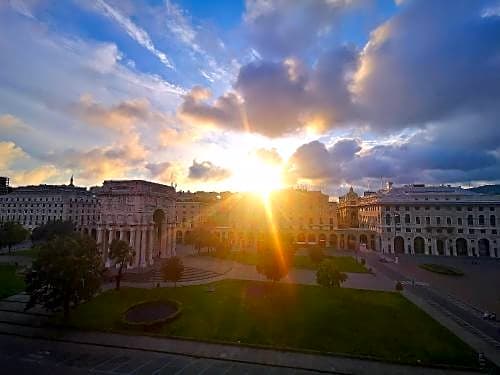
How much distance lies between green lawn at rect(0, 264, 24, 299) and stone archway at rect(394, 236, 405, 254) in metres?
92.6

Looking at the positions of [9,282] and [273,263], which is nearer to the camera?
[273,263]

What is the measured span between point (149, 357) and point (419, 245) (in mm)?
86861

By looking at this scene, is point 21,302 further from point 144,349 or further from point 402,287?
point 402,287

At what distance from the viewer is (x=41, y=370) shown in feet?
80.2

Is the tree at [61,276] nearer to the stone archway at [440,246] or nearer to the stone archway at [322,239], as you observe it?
the stone archway at [322,239]

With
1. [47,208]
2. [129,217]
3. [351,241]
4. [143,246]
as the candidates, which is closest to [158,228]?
[143,246]

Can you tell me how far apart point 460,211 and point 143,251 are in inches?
3513

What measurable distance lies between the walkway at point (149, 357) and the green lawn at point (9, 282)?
544 inches

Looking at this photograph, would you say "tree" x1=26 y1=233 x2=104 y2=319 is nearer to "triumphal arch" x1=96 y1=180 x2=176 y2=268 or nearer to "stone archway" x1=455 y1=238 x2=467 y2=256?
"triumphal arch" x1=96 y1=180 x2=176 y2=268

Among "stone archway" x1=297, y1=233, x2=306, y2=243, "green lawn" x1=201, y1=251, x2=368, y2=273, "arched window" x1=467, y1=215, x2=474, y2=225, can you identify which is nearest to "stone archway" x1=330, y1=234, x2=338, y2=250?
"stone archway" x1=297, y1=233, x2=306, y2=243

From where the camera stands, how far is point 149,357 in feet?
89.4

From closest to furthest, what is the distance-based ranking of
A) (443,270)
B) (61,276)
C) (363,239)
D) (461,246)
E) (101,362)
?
(101,362) → (61,276) → (443,270) → (461,246) → (363,239)

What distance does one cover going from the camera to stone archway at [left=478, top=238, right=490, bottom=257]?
273ft

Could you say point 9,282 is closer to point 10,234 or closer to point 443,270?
point 10,234
